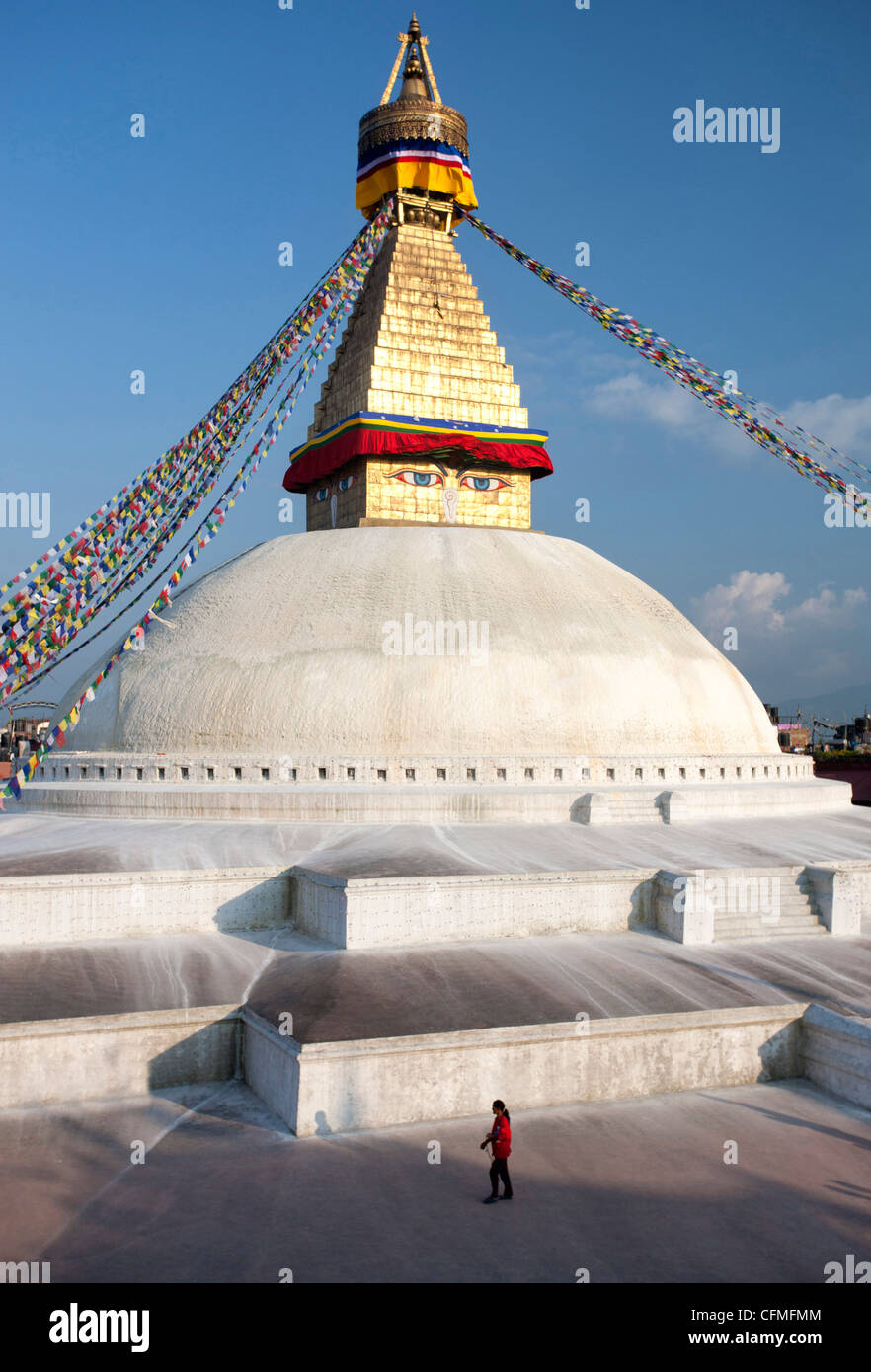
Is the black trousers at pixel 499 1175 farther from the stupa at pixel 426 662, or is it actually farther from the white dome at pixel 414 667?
the white dome at pixel 414 667

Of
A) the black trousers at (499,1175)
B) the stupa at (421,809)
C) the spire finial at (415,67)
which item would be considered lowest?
the black trousers at (499,1175)

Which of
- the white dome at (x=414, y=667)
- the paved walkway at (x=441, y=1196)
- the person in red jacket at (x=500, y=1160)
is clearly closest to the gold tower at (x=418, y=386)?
the white dome at (x=414, y=667)

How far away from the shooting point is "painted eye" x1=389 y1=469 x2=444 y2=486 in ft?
52.7

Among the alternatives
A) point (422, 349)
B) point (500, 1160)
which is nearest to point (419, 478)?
point (422, 349)

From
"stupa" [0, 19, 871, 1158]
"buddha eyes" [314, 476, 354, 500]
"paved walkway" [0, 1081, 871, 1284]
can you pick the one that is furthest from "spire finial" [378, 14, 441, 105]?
"paved walkway" [0, 1081, 871, 1284]

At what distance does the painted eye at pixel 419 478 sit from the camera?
16078 mm

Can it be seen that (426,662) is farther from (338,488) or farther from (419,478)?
(338,488)

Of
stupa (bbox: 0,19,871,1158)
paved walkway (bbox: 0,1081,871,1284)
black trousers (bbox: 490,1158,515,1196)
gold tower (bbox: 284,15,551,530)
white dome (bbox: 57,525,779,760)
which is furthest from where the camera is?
gold tower (bbox: 284,15,551,530)

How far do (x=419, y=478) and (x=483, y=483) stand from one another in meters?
1.12

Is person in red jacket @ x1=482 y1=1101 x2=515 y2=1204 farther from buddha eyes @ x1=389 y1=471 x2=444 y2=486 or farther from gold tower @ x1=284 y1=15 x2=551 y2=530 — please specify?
buddha eyes @ x1=389 y1=471 x2=444 y2=486

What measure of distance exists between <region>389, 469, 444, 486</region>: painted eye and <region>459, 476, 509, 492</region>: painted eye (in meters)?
0.43

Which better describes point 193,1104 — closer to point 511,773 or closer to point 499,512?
point 511,773

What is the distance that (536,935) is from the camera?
30.4ft
